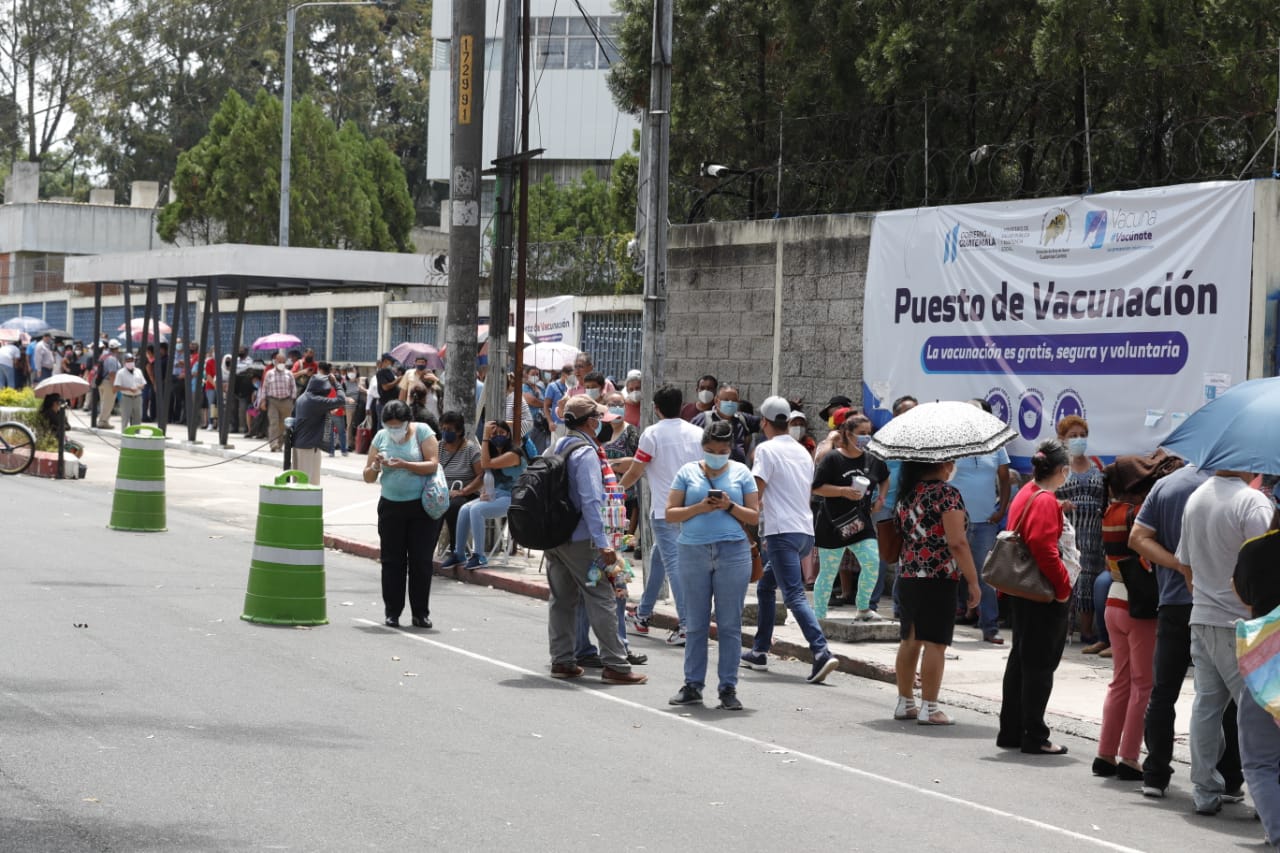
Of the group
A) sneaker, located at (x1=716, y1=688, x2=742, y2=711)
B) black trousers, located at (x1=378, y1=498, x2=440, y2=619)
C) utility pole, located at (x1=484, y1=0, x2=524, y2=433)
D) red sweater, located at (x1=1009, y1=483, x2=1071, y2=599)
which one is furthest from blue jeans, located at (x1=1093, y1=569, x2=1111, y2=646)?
utility pole, located at (x1=484, y1=0, x2=524, y2=433)

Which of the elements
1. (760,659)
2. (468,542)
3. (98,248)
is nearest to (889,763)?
(760,659)

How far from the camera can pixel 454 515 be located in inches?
649

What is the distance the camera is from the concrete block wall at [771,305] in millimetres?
16656

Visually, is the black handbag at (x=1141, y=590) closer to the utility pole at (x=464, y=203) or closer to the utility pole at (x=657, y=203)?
Answer: the utility pole at (x=657, y=203)

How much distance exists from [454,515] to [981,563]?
543 cm

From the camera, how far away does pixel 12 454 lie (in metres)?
24.1

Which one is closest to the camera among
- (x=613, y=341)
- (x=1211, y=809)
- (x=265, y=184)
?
(x=1211, y=809)

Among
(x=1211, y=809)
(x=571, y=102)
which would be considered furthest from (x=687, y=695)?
(x=571, y=102)

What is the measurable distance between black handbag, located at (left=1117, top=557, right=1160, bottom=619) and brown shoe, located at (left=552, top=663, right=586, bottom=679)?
12.3ft

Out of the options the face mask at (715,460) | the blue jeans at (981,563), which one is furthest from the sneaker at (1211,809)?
the blue jeans at (981,563)

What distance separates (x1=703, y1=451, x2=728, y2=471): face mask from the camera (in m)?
10.1

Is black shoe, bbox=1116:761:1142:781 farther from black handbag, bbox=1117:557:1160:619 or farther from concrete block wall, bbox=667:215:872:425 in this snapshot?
concrete block wall, bbox=667:215:872:425

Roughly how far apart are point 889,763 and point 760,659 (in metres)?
3.13

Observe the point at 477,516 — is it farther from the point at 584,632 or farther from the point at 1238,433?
the point at 1238,433
